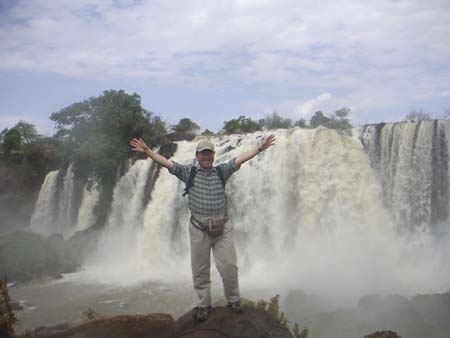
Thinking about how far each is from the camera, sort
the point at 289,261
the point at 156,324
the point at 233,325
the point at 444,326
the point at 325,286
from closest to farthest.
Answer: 1. the point at 233,325
2. the point at 156,324
3. the point at 444,326
4. the point at 325,286
5. the point at 289,261

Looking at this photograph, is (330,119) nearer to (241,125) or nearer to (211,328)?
(241,125)

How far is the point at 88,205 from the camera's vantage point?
23734mm

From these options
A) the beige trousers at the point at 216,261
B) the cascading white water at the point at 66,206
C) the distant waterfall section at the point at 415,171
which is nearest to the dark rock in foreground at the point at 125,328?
the beige trousers at the point at 216,261

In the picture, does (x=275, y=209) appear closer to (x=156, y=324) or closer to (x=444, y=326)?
(x=444, y=326)

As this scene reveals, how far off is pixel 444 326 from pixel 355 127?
748 centimetres

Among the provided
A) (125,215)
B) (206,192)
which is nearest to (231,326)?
(206,192)

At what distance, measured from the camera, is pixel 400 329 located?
9281 millimetres

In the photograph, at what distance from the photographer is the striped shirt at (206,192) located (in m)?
4.52

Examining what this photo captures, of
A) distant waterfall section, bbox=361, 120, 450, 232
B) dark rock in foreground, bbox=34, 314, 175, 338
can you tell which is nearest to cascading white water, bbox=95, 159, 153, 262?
distant waterfall section, bbox=361, 120, 450, 232

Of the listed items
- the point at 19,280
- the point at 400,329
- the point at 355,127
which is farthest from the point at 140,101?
the point at 400,329

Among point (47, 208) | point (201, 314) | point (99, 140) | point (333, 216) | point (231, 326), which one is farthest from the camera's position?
point (47, 208)

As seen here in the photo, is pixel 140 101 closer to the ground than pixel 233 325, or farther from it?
farther from it

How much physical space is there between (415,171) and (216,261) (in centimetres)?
1041

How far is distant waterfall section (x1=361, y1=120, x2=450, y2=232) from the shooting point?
12.9 meters
